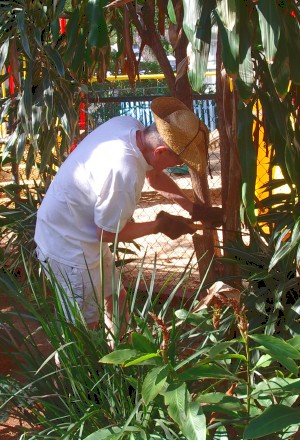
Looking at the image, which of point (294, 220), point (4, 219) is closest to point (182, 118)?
point (294, 220)

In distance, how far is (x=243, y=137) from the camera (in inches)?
119

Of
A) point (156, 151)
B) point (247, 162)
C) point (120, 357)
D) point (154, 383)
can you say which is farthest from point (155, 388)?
point (156, 151)

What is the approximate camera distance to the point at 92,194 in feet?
10.6


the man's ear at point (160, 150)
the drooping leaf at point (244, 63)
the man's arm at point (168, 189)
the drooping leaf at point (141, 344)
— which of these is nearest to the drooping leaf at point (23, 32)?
the man's arm at point (168, 189)

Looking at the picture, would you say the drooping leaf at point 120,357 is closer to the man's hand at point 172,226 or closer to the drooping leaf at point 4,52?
the man's hand at point 172,226

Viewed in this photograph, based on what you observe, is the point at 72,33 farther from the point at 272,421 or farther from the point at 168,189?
the point at 272,421

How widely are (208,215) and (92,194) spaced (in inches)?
28.2

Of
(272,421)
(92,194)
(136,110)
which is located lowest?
(136,110)

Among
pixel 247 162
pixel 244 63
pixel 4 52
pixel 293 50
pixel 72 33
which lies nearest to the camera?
pixel 244 63

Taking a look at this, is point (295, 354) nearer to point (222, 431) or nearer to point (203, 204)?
point (222, 431)

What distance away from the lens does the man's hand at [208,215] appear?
12.1 ft

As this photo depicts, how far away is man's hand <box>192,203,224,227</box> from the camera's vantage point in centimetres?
368

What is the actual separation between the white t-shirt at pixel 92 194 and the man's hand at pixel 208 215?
0.53 metres

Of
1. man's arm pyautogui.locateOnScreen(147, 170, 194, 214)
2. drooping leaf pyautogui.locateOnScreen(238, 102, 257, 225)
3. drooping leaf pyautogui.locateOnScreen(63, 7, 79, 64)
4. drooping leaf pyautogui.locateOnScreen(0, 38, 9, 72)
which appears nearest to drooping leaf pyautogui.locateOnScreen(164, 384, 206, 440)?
drooping leaf pyautogui.locateOnScreen(238, 102, 257, 225)
